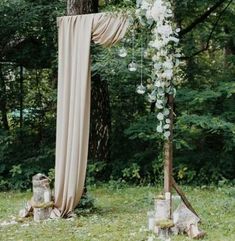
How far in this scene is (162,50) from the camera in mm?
4668

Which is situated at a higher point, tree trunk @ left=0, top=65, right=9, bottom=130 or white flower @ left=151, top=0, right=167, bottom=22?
white flower @ left=151, top=0, right=167, bottom=22

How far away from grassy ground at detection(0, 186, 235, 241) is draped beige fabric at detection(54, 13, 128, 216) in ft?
1.20

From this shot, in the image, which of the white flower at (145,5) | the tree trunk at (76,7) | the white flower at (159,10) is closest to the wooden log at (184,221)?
the white flower at (159,10)

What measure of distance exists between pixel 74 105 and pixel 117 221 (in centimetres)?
132

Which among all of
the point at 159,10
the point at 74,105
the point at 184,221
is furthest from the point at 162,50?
the point at 184,221

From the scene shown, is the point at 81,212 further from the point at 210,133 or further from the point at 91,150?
the point at 210,133

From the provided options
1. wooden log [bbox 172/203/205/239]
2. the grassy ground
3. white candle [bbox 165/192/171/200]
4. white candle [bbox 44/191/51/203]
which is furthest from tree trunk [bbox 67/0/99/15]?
wooden log [bbox 172/203/205/239]

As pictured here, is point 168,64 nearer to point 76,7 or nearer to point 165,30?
point 165,30

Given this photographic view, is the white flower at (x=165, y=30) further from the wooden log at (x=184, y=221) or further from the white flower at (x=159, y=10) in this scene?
the wooden log at (x=184, y=221)

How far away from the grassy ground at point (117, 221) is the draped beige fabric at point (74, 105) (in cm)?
36

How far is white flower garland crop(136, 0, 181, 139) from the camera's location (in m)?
4.63

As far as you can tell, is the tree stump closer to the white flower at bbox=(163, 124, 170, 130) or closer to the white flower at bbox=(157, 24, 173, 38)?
the white flower at bbox=(163, 124, 170, 130)

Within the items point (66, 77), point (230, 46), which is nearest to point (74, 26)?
point (66, 77)

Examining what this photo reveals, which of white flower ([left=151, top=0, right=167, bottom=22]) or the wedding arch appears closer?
white flower ([left=151, top=0, right=167, bottom=22])
